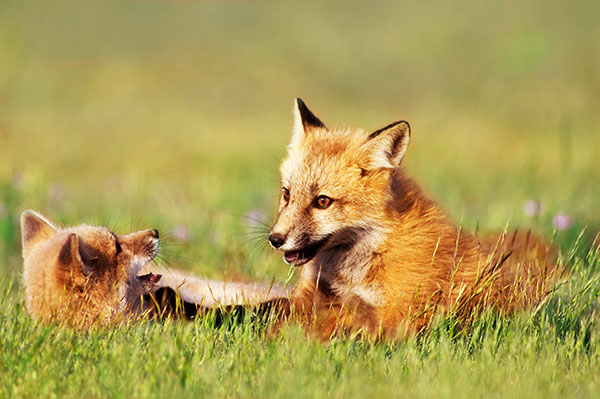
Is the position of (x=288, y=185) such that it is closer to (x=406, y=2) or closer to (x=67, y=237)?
(x=67, y=237)

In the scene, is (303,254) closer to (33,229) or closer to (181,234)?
(33,229)

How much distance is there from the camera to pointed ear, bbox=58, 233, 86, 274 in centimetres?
426

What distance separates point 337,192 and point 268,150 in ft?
31.7

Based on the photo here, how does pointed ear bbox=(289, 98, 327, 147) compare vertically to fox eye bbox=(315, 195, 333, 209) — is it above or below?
above

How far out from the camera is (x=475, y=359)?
385 centimetres

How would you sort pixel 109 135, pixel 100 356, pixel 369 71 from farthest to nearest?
pixel 369 71, pixel 109 135, pixel 100 356

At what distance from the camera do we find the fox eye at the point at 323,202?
4.88 metres

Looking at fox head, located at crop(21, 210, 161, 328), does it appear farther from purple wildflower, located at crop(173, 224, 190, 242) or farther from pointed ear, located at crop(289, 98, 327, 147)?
purple wildflower, located at crop(173, 224, 190, 242)

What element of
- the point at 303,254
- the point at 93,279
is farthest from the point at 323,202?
the point at 93,279

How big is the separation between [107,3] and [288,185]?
27.0 meters

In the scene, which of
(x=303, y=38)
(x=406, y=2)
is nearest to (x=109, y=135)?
(x=303, y=38)

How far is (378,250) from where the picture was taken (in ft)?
15.3

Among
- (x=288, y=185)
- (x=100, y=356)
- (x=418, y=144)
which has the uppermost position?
(x=418, y=144)

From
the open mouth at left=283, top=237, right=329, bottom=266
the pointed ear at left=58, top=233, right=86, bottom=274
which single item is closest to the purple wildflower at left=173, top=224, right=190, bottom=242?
the open mouth at left=283, top=237, right=329, bottom=266
